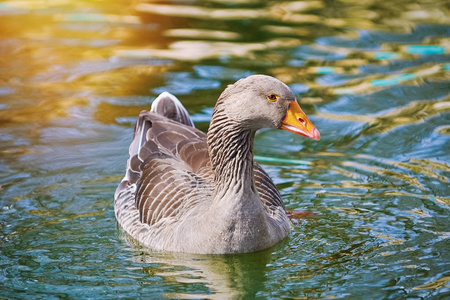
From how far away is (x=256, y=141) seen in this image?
40.5 feet

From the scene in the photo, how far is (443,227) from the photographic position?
9.09 m

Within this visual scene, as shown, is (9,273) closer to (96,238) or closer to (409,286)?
(96,238)

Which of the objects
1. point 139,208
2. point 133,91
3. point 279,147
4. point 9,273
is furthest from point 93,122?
point 9,273

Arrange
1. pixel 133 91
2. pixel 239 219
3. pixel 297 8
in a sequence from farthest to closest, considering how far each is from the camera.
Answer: pixel 297 8, pixel 133 91, pixel 239 219

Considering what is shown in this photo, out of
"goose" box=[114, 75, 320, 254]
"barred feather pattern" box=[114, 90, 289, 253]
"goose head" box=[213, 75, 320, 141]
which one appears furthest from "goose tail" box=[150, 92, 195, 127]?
"goose head" box=[213, 75, 320, 141]

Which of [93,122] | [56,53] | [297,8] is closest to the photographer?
[93,122]

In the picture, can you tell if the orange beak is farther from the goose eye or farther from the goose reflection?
the goose reflection

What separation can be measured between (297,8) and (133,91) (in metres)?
7.06

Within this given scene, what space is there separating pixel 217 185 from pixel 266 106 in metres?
1.10

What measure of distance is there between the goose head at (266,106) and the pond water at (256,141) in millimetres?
1527

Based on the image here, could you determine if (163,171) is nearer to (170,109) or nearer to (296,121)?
(170,109)

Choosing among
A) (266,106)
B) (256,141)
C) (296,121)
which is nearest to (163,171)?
(266,106)

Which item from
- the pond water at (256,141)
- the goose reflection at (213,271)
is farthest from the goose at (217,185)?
the pond water at (256,141)

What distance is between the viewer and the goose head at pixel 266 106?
7875 mm
